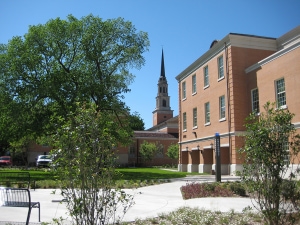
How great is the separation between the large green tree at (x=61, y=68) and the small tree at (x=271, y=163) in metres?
21.2

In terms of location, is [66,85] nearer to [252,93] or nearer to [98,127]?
[252,93]

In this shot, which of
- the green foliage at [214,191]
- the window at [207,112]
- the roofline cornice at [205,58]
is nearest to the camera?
the green foliage at [214,191]

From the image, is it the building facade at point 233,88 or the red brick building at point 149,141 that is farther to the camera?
the red brick building at point 149,141

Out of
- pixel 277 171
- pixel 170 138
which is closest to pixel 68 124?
pixel 277 171

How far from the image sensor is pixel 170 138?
61750 mm

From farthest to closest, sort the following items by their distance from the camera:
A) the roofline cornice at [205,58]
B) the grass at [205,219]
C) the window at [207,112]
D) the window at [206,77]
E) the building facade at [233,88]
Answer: the window at [206,77]
the window at [207,112]
the roofline cornice at [205,58]
the building facade at [233,88]
the grass at [205,219]

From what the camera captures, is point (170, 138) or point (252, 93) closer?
point (252, 93)

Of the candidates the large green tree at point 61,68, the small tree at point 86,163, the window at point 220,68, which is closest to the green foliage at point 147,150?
the large green tree at point 61,68

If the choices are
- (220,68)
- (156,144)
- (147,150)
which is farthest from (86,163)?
(156,144)

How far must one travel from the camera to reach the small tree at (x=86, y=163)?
4.99 meters

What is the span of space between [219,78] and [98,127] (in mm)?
24516

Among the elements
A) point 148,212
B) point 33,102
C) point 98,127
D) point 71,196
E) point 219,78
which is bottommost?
point 148,212

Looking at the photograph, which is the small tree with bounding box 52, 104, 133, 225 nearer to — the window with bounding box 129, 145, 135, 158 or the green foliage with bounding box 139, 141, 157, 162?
the green foliage with bounding box 139, 141, 157, 162

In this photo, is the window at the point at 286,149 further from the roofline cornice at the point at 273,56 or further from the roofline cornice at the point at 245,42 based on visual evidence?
the roofline cornice at the point at 245,42
